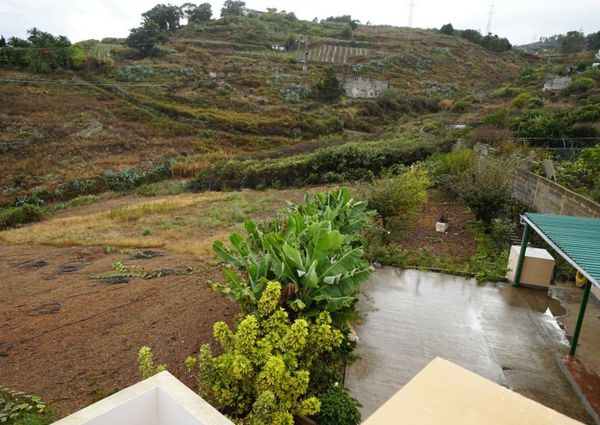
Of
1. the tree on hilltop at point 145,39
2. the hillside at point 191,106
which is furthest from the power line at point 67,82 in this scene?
the tree on hilltop at point 145,39

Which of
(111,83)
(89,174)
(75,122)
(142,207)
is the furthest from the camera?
(111,83)

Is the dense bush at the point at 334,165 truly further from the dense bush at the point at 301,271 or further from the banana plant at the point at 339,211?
the dense bush at the point at 301,271

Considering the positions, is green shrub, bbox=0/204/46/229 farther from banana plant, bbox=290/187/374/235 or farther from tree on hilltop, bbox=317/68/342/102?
tree on hilltop, bbox=317/68/342/102

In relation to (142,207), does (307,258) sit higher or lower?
higher

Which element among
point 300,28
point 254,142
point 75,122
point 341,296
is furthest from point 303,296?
point 300,28

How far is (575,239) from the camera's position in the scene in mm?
6008

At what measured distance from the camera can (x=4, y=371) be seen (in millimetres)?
6363

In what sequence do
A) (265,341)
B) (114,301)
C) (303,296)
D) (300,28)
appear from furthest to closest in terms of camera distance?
1. (300,28)
2. (114,301)
3. (303,296)
4. (265,341)

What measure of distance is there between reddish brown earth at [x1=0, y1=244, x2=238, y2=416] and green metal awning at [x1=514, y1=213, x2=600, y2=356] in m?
5.26

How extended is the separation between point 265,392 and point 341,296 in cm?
197

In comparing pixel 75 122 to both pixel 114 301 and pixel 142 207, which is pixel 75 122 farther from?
pixel 114 301

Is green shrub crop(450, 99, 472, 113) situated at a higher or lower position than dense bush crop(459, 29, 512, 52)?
lower

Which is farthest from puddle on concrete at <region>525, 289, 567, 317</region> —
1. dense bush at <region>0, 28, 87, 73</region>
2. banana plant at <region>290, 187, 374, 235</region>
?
dense bush at <region>0, 28, 87, 73</region>

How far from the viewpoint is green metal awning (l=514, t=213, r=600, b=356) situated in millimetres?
5004
